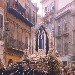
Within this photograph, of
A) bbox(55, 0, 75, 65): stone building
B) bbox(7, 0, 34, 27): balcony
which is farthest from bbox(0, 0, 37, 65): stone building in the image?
bbox(55, 0, 75, 65): stone building

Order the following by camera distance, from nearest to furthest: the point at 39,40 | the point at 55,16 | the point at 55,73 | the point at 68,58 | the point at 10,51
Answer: the point at 55,73, the point at 39,40, the point at 10,51, the point at 68,58, the point at 55,16

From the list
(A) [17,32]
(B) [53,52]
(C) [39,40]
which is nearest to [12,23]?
(A) [17,32]

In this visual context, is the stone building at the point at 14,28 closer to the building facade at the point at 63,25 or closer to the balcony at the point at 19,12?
the balcony at the point at 19,12

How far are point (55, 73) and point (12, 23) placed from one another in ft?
49.3

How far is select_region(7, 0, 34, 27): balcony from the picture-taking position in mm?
28188

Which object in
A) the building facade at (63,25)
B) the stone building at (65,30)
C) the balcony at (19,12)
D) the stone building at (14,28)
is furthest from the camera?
the building facade at (63,25)

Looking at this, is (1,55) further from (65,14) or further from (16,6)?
(65,14)

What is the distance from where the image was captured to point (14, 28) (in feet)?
97.8

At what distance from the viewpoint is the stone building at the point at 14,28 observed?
2636cm

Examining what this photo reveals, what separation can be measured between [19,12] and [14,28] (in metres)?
Answer: 1.57

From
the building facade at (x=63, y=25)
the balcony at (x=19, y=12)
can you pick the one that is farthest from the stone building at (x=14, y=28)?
the building facade at (x=63, y=25)

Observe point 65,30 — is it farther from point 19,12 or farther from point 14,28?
point 14,28

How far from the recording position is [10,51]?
27.8m

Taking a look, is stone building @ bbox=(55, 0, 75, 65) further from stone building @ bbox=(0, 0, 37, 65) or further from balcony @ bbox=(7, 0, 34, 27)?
balcony @ bbox=(7, 0, 34, 27)
